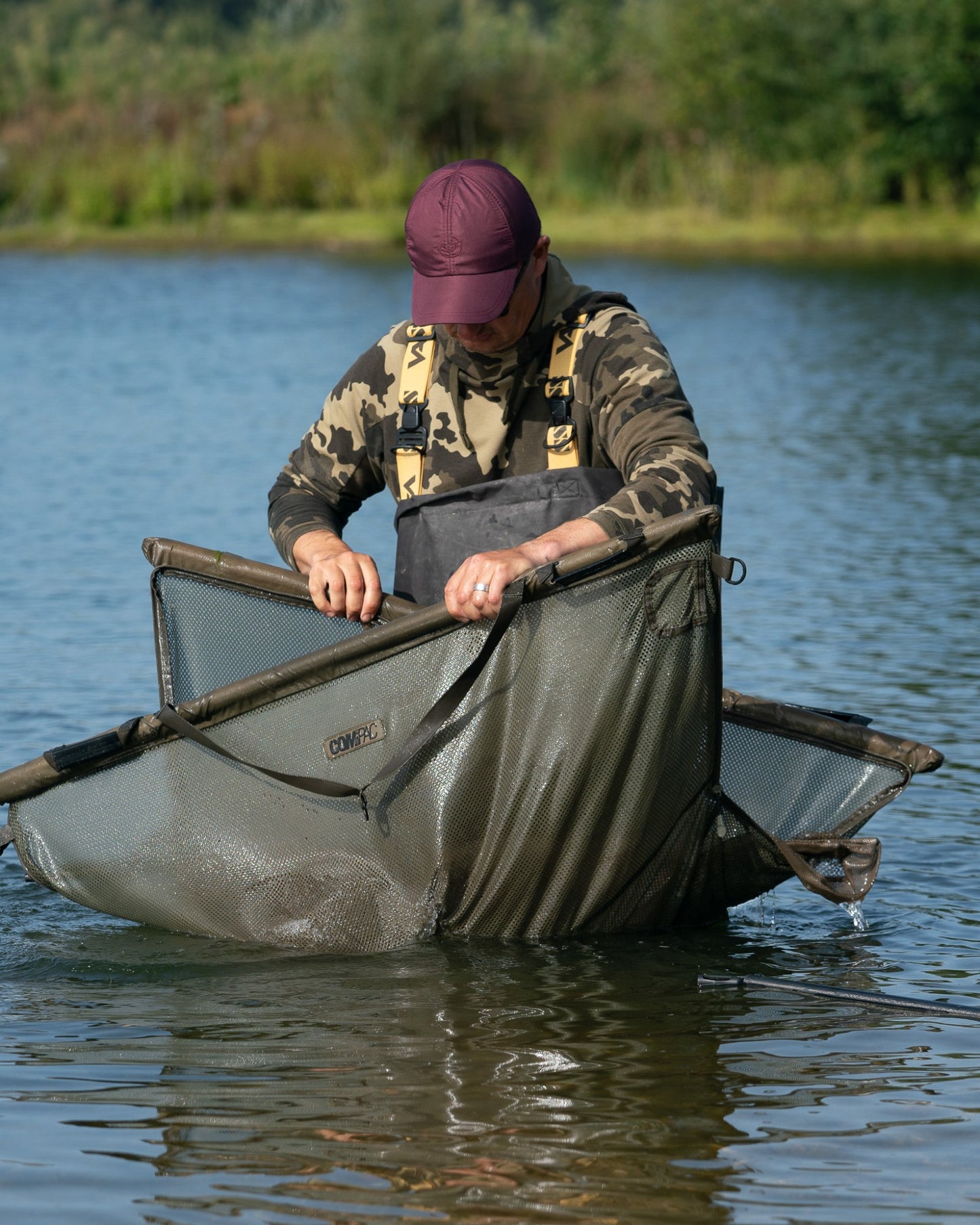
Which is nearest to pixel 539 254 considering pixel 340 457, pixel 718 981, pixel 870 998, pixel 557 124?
pixel 340 457

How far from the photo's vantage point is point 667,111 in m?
36.1

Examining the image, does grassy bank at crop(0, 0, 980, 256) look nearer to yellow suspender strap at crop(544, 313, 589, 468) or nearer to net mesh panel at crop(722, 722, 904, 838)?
net mesh panel at crop(722, 722, 904, 838)

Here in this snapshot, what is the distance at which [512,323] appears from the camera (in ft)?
13.7

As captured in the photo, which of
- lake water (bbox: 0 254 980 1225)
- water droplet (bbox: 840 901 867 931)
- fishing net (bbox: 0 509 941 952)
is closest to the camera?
lake water (bbox: 0 254 980 1225)

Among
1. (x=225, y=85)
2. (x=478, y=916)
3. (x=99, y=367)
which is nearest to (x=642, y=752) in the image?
(x=478, y=916)

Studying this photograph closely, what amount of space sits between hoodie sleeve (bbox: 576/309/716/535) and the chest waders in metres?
0.06

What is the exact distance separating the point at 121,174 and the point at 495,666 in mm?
31124

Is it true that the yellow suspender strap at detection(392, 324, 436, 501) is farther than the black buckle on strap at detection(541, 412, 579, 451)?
Yes

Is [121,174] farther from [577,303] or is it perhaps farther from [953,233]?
[577,303]

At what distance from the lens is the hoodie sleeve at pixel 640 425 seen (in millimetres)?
3896

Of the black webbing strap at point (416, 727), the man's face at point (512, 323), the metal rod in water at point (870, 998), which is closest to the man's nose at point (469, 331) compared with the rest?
the man's face at point (512, 323)

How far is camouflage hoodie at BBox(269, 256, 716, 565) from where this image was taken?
4008 mm

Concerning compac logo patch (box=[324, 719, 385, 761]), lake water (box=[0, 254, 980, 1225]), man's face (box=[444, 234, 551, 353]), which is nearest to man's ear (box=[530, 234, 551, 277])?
man's face (box=[444, 234, 551, 353])

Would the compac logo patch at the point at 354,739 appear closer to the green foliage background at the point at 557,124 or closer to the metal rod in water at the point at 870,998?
the metal rod in water at the point at 870,998
